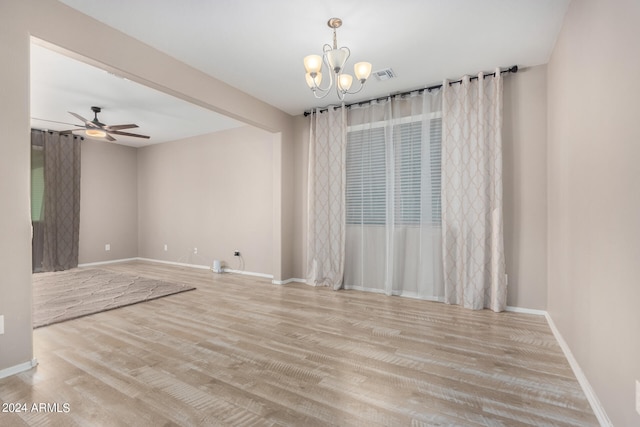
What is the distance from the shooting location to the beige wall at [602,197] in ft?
4.44

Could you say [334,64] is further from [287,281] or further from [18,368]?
[287,281]

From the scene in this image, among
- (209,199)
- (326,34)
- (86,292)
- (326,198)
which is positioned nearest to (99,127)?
(209,199)

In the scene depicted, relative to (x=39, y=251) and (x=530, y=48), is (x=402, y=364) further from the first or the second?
(x=39, y=251)

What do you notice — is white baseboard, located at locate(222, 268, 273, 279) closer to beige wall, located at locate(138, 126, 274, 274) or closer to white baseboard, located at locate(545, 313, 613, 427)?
beige wall, located at locate(138, 126, 274, 274)

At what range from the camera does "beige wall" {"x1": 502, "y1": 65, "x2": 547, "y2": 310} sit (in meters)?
3.32

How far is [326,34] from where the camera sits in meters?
2.79

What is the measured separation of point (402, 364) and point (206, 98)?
344 centimetres

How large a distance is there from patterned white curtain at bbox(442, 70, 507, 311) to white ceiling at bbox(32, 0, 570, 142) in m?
0.35

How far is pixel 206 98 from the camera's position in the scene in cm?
356

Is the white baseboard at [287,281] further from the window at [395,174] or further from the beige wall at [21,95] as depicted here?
the beige wall at [21,95]

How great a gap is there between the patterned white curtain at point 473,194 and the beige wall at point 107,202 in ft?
23.7

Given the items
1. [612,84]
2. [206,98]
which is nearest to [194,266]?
[206,98]

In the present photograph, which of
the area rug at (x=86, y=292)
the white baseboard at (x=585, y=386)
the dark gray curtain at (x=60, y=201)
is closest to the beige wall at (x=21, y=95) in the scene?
the area rug at (x=86, y=292)

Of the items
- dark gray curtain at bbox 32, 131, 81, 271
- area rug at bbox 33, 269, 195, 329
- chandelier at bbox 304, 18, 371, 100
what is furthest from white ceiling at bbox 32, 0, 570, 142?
area rug at bbox 33, 269, 195, 329
